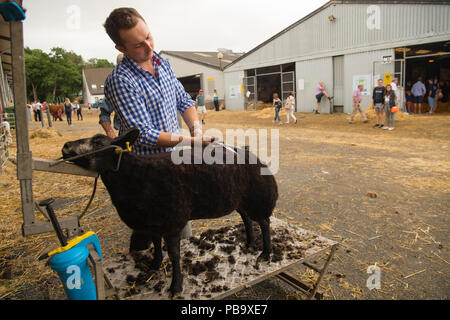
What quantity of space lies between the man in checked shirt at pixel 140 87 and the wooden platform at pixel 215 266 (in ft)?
3.50

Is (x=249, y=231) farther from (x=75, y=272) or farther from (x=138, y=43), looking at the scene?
(x=138, y=43)

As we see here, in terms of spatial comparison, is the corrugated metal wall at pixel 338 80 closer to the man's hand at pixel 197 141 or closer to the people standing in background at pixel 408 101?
the people standing in background at pixel 408 101

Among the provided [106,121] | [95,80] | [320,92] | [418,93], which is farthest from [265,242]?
[95,80]

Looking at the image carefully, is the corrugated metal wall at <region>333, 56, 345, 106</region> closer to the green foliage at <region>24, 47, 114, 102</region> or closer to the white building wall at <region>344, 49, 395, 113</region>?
the white building wall at <region>344, 49, 395, 113</region>

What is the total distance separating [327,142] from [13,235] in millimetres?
9383

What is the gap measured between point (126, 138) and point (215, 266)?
1.41 m

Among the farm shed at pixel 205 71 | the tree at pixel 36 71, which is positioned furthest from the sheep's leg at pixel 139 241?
the tree at pixel 36 71

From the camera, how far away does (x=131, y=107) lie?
2141mm

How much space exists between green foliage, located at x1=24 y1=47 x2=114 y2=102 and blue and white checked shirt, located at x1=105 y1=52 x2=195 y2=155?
57.6 m

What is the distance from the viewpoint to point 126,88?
2.13 meters

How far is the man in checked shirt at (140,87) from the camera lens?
2.05 m
